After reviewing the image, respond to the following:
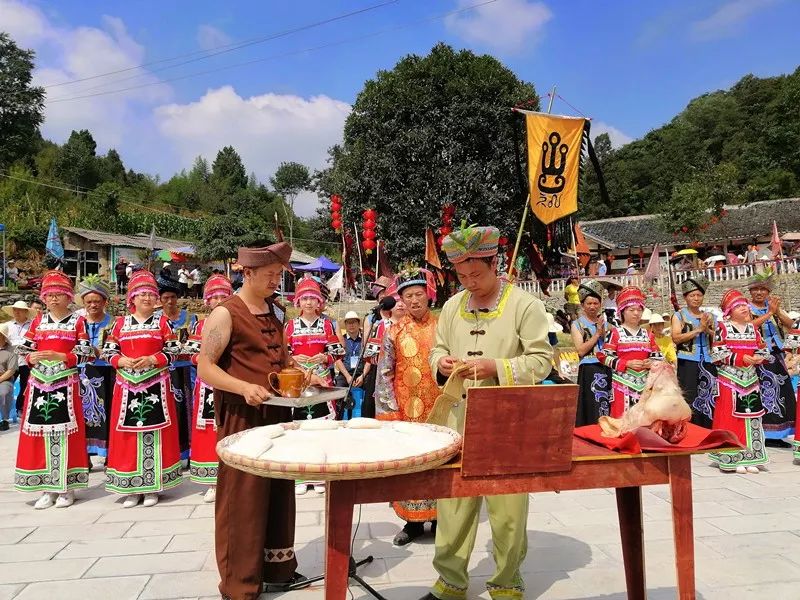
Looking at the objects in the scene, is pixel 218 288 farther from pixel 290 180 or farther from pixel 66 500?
pixel 290 180

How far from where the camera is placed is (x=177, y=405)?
6254 mm

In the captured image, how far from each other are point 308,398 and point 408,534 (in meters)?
1.86

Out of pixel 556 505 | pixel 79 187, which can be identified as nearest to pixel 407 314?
pixel 556 505

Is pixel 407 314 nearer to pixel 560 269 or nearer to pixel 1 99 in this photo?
pixel 560 269

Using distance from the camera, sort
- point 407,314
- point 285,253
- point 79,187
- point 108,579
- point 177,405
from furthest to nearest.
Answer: point 79,187
point 177,405
point 407,314
point 108,579
point 285,253

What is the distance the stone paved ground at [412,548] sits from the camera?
11.0 ft

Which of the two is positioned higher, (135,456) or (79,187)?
(79,187)

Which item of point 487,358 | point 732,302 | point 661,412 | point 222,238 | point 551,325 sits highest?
point 222,238

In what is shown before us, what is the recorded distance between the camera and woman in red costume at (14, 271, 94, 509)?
517 centimetres

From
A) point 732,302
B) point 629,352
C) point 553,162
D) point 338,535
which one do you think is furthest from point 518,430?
point 553,162

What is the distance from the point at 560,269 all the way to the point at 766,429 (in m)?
19.8

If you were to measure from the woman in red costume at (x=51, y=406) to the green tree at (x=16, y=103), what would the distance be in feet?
144

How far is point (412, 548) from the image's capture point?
13.3 feet

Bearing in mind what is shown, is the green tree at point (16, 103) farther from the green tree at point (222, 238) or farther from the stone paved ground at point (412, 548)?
the stone paved ground at point (412, 548)
